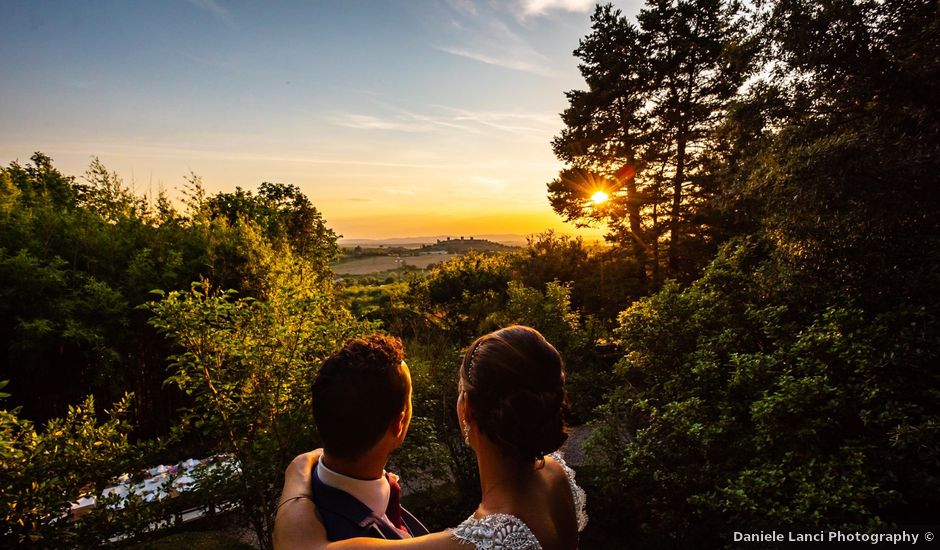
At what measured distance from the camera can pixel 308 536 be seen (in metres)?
1.24

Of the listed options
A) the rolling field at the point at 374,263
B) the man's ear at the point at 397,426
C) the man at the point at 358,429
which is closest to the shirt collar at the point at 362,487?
the man at the point at 358,429

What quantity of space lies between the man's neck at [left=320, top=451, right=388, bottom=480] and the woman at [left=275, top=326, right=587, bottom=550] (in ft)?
0.29

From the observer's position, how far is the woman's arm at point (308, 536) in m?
1.20

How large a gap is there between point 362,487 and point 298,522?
0.82 ft

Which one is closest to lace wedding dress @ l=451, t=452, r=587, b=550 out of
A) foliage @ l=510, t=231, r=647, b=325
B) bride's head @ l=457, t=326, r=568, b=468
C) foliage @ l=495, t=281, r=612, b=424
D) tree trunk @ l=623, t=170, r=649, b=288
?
bride's head @ l=457, t=326, r=568, b=468

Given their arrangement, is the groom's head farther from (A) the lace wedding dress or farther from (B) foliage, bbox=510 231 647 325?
(B) foliage, bbox=510 231 647 325

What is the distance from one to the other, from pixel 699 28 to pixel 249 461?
19.6 metres

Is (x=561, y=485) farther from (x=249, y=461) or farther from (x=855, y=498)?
(x=249, y=461)

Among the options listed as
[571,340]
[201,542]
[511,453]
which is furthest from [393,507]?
[571,340]

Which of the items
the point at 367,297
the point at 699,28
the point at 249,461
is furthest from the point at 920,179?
the point at 367,297

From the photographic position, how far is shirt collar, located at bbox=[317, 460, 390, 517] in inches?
57.3

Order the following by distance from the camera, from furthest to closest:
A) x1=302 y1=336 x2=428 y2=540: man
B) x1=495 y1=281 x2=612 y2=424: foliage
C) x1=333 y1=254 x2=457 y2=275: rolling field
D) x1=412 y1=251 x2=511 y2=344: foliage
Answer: x1=333 y1=254 x2=457 y2=275: rolling field, x1=412 y1=251 x2=511 y2=344: foliage, x1=495 y1=281 x2=612 y2=424: foliage, x1=302 y1=336 x2=428 y2=540: man

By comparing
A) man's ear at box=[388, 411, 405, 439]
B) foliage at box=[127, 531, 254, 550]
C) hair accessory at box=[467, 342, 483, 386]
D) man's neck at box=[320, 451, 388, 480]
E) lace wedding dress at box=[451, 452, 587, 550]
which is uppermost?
hair accessory at box=[467, 342, 483, 386]

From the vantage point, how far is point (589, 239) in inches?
794
